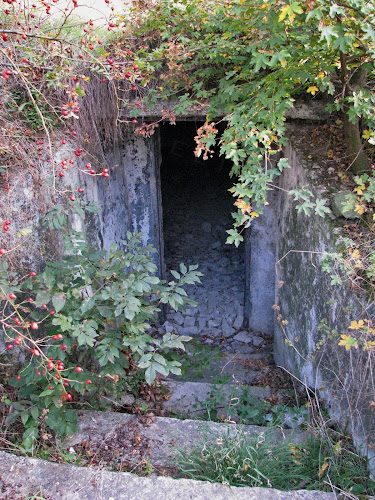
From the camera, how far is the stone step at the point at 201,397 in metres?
3.38

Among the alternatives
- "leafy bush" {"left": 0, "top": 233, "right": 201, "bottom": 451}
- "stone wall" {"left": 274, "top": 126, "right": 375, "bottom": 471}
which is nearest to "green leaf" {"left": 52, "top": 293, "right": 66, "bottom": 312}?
"leafy bush" {"left": 0, "top": 233, "right": 201, "bottom": 451}

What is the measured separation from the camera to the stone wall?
236cm

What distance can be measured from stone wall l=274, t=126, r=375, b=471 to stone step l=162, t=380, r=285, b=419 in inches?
20.7

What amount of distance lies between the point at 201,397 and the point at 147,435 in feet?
3.69

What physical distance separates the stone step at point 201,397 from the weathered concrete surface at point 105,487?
117 centimetres

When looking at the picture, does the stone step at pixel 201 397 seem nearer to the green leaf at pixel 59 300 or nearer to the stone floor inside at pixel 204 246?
the stone floor inside at pixel 204 246

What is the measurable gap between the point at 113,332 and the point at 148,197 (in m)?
2.94

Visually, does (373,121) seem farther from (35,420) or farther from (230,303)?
(230,303)

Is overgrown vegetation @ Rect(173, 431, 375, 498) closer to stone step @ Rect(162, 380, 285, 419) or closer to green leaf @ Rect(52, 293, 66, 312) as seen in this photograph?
stone step @ Rect(162, 380, 285, 419)

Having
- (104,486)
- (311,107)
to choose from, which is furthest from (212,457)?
(311,107)

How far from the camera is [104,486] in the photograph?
2.00m

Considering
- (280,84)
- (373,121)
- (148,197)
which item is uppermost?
(280,84)

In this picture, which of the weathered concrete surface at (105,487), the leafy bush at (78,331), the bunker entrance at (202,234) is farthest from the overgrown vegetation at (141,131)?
the bunker entrance at (202,234)

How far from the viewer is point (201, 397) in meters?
3.69
